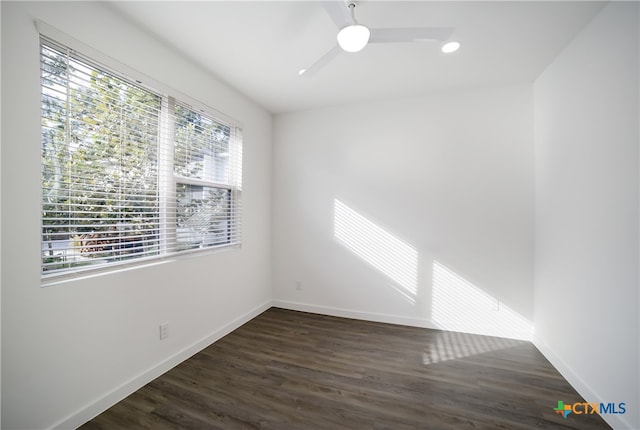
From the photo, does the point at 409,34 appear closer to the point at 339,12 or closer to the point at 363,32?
the point at 363,32

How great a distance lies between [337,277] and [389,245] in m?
0.75

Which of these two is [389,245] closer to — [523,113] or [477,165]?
[477,165]

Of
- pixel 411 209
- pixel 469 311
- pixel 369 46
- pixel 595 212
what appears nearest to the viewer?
pixel 595 212

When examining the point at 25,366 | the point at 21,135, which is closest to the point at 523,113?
the point at 21,135

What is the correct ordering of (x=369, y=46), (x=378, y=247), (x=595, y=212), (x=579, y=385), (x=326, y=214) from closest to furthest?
(x=595, y=212) → (x=579, y=385) → (x=369, y=46) → (x=378, y=247) → (x=326, y=214)

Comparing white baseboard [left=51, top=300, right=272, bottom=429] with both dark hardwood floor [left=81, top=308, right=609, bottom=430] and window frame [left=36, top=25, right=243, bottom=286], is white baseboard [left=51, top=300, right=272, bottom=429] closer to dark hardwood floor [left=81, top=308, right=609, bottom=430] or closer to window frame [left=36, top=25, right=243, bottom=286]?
dark hardwood floor [left=81, top=308, right=609, bottom=430]

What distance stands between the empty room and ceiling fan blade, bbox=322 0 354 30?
0.04ft

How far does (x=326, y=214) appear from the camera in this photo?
3.43 meters

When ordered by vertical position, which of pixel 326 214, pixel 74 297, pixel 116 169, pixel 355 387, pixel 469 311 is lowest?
pixel 355 387

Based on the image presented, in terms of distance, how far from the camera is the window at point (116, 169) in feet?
5.02

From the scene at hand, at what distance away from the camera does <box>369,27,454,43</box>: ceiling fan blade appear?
5.08 ft

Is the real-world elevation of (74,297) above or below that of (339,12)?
below

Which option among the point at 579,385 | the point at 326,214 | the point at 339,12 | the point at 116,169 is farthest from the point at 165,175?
the point at 579,385

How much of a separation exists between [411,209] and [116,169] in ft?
8.73
